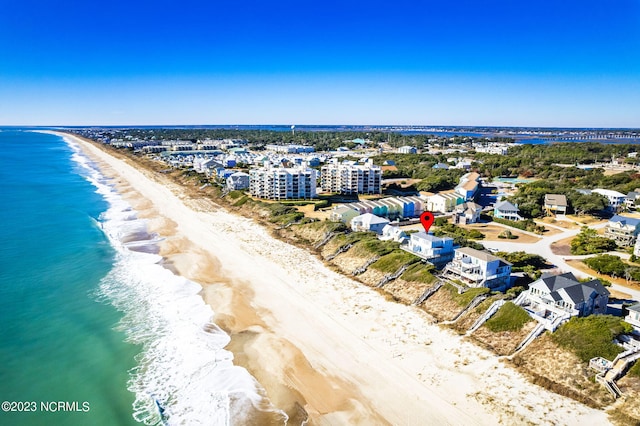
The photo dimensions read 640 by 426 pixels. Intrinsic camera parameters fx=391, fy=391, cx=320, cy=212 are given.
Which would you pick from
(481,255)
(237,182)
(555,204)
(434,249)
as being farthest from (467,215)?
(237,182)

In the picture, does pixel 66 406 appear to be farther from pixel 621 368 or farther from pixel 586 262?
pixel 586 262

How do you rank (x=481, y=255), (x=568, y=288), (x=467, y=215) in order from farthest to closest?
(x=467, y=215)
(x=481, y=255)
(x=568, y=288)

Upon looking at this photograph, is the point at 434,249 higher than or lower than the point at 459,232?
higher

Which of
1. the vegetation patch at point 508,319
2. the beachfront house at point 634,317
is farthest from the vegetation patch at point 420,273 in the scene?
the beachfront house at point 634,317

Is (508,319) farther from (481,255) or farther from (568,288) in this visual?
(481,255)

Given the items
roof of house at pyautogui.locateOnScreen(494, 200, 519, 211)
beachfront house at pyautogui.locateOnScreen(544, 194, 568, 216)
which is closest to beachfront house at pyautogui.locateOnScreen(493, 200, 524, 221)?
roof of house at pyautogui.locateOnScreen(494, 200, 519, 211)

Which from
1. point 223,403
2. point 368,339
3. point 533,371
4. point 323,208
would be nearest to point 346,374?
point 368,339

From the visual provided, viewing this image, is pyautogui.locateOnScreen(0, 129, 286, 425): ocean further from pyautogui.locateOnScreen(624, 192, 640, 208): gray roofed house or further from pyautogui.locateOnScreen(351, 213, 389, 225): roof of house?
pyautogui.locateOnScreen(624, 192, 640, 208): gray roofed house
